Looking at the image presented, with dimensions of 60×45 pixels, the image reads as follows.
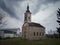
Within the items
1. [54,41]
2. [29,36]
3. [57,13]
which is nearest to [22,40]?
[29,36]

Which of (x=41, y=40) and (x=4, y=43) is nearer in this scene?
(x=4, y=43)

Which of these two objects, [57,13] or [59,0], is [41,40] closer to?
[57,13]

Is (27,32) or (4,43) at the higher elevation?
(27,32)

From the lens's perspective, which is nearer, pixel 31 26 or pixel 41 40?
pixel 41 40

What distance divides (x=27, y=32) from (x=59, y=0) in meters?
1.94

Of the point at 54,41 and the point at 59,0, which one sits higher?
the point at 59,0

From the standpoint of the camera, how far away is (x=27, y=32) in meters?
7.30

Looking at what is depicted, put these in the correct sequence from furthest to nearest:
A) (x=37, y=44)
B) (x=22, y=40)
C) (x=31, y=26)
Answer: (x=31, y=26), (x=22, y=40), (x=37, y=44)

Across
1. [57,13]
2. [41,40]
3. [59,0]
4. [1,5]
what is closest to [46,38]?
[41,40]

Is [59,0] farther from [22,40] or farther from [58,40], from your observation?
[22,40]

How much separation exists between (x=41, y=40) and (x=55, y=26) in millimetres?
998

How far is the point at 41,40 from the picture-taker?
23.6ft

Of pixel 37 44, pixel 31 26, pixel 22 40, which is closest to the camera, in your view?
pixel 37 44

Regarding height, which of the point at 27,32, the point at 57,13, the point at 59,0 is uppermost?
the point at 59,0
